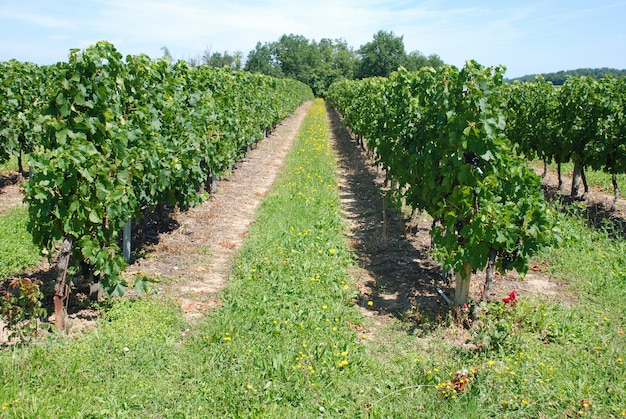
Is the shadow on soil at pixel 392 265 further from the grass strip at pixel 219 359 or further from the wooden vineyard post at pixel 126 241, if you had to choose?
the wooden vineyard post at pixel 126 241

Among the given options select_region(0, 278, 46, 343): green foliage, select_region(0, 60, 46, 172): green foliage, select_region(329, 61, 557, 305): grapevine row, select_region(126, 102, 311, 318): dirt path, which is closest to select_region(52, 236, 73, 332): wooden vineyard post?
select_region(0, 278, 46, 343): green foliage

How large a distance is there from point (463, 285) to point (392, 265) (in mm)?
1735

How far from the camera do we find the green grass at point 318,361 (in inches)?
154

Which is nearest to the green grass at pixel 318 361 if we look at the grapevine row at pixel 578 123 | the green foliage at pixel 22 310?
the green foliage at pixel 22 310

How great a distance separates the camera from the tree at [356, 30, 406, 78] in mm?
77562

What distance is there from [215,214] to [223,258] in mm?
2380

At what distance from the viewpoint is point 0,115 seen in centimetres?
1095

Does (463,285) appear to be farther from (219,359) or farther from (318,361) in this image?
(219,359)

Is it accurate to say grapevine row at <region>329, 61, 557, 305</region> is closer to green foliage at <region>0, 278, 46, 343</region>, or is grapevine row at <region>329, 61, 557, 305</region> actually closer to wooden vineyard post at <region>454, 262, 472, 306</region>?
wooden vineyard post at <region>454, 262, 472, 306</region>

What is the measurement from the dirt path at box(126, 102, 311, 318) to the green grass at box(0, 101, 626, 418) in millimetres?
429

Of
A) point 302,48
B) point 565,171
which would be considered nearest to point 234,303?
point 565,171

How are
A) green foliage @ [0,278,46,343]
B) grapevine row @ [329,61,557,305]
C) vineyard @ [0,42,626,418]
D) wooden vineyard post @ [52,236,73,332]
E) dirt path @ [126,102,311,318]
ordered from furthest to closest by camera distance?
dirt path @ [126,102,311,318] → grapevine row @ [329,61,557,305] → wooden vineyard post @ [52,236,73,332] → green foliage @ [0,278,46,343] → vineyard @ [0,42,626,418]

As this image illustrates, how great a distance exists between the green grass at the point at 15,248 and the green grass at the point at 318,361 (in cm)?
187

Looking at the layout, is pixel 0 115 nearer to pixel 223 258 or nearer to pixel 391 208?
pixel 223 258
